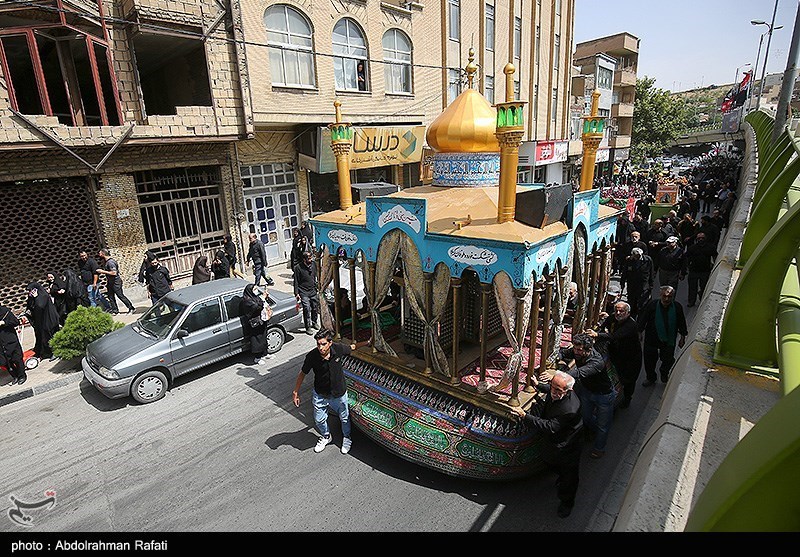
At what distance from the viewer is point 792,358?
66.7 inches

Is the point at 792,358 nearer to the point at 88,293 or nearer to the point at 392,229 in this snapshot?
the point at 392,229

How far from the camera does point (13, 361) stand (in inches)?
318

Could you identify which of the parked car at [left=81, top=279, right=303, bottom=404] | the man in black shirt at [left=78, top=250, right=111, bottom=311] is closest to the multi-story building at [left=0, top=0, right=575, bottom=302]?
the man in black shirt at [left=78, top=250, right=111, bottom=311]

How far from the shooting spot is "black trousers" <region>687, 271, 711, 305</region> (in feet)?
31.4

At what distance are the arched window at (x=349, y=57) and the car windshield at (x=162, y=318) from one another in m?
11.3

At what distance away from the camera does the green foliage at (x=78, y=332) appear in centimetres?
857

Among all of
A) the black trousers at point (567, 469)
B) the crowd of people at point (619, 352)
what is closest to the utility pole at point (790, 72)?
the crowd of people at point (619, 352)

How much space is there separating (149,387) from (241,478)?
3.10 metres

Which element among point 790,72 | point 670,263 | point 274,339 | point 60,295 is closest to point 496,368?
point 274,339

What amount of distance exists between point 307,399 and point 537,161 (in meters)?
20.2

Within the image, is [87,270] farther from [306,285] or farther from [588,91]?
[588,91]

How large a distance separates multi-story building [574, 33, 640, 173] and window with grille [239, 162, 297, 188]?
114ft

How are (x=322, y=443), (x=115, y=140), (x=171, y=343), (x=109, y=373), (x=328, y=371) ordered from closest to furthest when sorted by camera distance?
(x=328, y=371), (x=322, y=443), (x=109, y=373), (x=171, y=343), (x=115, y=140)

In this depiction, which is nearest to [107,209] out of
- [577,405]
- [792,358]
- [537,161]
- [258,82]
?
[258,82]
